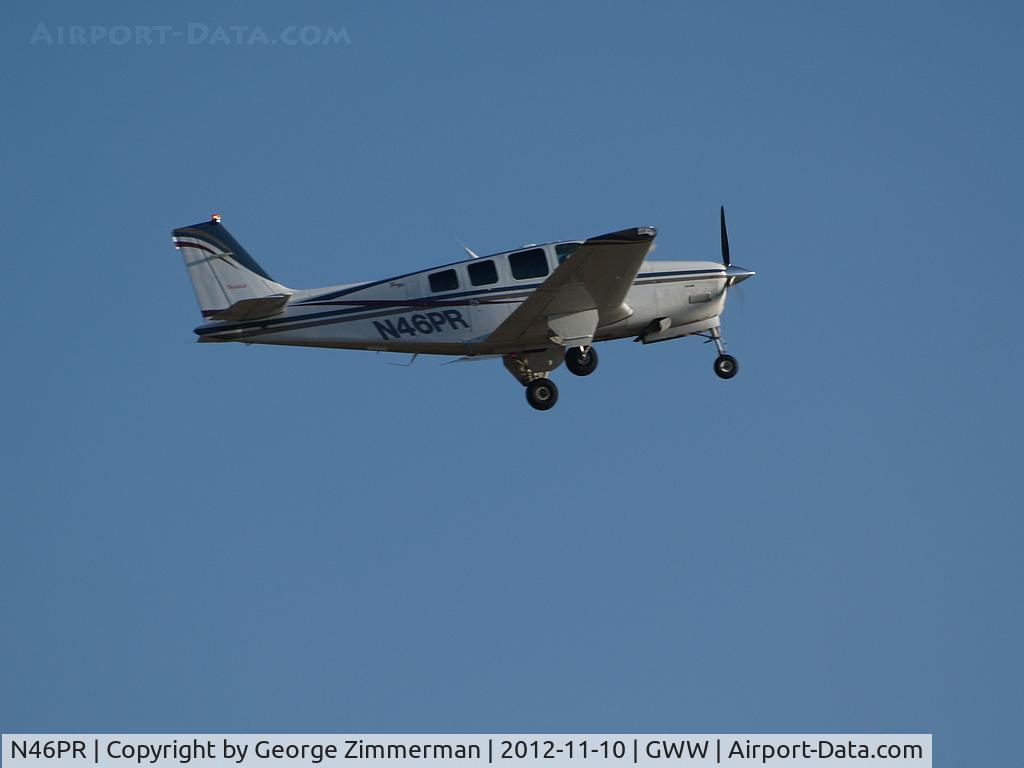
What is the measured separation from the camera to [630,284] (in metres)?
25.9

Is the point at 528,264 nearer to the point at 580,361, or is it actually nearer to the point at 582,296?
the point at 582,296

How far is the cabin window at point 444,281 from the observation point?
86.5 feet

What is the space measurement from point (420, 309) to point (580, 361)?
2.96 m

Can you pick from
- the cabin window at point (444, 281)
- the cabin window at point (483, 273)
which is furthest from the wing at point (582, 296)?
the cabin window at point (444, 281)

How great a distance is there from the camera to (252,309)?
2602 centimetres

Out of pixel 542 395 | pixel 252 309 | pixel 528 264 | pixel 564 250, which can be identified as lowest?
pixel 542 395

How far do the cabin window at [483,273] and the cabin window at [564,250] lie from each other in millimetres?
1084

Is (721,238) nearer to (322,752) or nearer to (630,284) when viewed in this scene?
(630,284)

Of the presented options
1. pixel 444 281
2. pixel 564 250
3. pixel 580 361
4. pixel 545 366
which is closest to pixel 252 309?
pixel 444 281

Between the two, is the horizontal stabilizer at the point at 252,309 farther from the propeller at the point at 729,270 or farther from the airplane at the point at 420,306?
the propeller at the point at 729,270

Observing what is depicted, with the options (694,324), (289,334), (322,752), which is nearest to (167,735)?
(322,752)

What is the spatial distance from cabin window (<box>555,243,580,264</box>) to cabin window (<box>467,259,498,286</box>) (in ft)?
3.56

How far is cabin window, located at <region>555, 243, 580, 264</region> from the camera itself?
87.0 ft

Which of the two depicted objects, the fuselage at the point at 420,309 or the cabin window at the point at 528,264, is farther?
the cabin window at the point at 528,264
